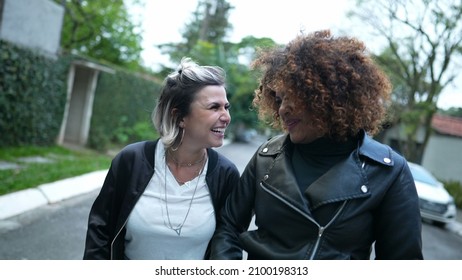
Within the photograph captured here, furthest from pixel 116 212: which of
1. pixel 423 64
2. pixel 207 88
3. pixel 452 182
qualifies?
pixel 423 64

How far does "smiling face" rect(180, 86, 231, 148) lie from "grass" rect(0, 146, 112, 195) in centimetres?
343

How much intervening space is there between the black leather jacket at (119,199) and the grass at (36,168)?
3.18 m

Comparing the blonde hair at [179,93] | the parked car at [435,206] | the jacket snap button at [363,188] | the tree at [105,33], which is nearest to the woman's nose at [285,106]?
the jacket snap button at [363,188]

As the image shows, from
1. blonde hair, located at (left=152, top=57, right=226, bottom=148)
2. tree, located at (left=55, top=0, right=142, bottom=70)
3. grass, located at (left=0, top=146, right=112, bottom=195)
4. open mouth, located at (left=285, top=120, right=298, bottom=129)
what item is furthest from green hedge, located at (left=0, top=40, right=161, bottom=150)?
tree, located at (left=55, top=0, right=142, bottom=70)

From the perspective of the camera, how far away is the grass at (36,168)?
15.7 ft

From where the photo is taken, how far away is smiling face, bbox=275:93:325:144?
4.41ft

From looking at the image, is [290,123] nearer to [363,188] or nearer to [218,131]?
[363,188]

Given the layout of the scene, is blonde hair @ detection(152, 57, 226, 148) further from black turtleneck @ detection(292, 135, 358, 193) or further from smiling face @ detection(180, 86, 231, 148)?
black turtleneck @ detection(292, 135, 358, 193)

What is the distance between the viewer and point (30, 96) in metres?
7.73

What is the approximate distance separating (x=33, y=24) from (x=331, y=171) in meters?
8.58

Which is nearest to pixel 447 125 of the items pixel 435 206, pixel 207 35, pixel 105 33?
pixel 435 206

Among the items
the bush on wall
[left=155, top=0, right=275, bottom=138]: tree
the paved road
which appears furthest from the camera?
the bush on wall
